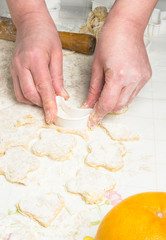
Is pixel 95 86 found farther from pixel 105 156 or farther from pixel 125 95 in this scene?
pixel 105 156

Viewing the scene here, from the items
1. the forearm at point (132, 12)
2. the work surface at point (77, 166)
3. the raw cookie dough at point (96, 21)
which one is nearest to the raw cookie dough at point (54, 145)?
the work surface at point (77, 166)

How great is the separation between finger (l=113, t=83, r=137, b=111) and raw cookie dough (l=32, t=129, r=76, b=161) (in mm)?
189

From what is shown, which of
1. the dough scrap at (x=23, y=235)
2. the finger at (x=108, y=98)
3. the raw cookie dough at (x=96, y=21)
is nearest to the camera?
the dough scrap at (x=23, y=235)

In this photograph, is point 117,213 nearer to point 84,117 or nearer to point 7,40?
point 84,117

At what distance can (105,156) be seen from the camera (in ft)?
3.23

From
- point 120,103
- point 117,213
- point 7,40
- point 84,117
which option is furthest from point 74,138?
point 7,40

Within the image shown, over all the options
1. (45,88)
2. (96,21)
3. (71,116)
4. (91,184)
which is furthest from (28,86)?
(96,21)

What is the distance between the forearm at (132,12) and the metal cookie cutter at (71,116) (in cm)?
35

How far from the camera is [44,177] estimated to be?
93 cm

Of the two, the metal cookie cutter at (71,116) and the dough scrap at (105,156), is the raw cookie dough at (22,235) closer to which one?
the dough scrap at (105,156)

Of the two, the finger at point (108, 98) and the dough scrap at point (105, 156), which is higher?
the finger at point (108, 98)

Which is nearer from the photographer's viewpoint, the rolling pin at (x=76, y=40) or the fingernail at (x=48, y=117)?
the fingernail at (x=48, y=117)

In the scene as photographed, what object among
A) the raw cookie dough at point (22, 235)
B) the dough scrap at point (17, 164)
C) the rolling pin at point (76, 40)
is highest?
the rolling pin at point (76, 40)

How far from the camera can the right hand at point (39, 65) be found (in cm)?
107
